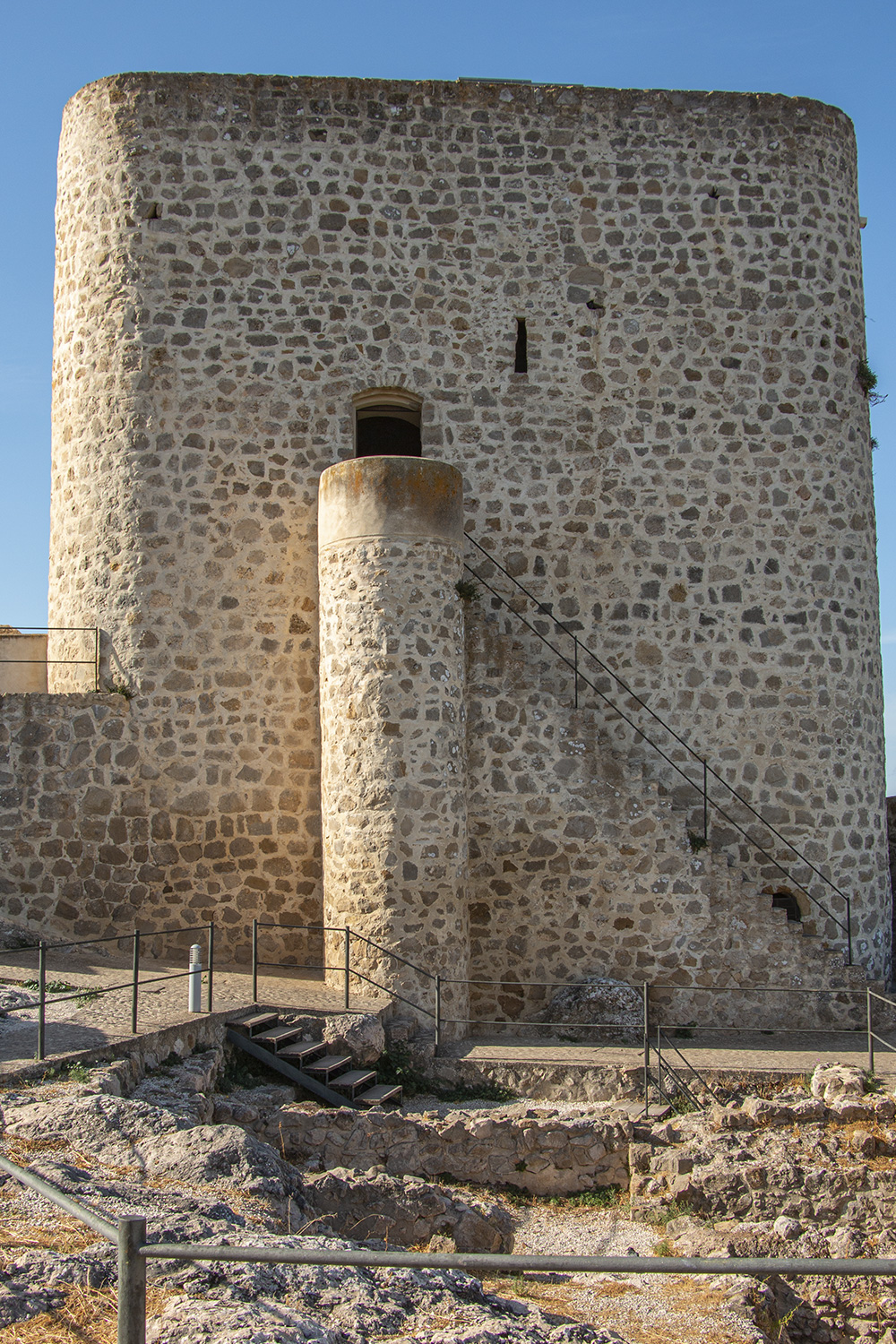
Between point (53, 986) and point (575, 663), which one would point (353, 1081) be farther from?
point (575, 663)

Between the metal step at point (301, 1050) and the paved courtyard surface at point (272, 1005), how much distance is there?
20.4 inches

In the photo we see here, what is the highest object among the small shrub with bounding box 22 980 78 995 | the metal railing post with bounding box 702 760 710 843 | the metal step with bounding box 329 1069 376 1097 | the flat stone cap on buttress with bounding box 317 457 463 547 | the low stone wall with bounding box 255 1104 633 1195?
the flat stone cap on buttress with bounding box 317 457 463 547

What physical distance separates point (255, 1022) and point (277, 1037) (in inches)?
9.3

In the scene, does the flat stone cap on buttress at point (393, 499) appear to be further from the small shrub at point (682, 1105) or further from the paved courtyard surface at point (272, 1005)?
the small shrub at point (682, 1105)

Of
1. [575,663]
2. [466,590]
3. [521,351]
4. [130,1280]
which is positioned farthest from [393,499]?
[130,1280]

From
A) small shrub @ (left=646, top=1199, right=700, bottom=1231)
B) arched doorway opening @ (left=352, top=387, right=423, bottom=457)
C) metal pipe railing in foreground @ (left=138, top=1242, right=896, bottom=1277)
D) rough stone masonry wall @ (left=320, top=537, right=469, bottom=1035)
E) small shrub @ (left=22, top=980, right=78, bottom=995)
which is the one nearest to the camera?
metal pipe railing in foreground @ (left=138, top=1242, right=896, bottom=1277)

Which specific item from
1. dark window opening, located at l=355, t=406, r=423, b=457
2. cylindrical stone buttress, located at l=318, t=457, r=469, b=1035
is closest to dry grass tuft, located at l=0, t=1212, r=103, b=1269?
cylindrical stone buttress, located at l=318, t=457, r=469, b=1035

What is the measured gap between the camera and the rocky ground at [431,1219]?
4.68 meters

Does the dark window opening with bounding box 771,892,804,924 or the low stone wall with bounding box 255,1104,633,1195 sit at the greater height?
the dark window opening with bounding box 771,892,804,924

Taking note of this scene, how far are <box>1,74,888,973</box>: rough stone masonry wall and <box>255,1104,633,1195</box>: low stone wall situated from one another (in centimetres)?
436

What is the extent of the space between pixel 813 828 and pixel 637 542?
3.60m

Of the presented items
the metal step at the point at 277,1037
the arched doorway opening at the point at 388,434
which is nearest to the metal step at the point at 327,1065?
the metal step at the point at 277,1037

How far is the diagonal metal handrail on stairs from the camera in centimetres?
1302

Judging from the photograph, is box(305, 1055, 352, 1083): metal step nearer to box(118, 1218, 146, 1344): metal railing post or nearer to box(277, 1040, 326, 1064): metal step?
box(277, 1040, 326, 1064): metal step
